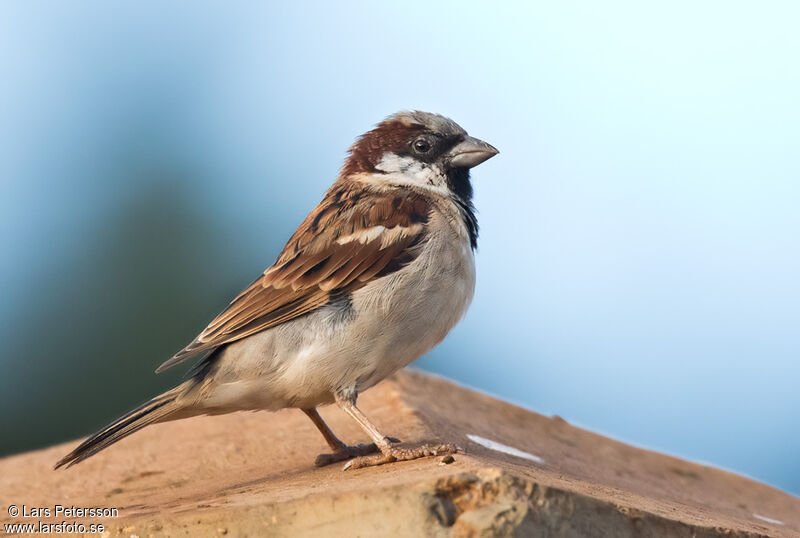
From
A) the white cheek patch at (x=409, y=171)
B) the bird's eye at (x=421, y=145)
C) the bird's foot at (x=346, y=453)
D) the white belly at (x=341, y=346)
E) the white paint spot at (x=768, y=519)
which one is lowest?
the bird's foot at (x=346, y=453)

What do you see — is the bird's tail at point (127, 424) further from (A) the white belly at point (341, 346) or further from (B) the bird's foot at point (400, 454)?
(B) the bird's foot at point (400, 454)

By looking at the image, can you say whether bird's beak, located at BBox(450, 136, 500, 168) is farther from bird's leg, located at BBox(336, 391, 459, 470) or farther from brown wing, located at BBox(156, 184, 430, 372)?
bird's leg, located at BBox(336, 391, 459, 470)

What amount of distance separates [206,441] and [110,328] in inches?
147

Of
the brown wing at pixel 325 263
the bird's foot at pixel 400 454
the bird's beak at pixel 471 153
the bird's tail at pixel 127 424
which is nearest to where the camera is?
the bird's foot at pixel 400 454

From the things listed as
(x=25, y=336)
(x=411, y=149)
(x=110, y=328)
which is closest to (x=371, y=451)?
(x=411, y=149)

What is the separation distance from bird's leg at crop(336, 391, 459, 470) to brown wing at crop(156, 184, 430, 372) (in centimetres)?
47

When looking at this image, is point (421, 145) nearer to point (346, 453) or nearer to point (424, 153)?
point (424, 153)

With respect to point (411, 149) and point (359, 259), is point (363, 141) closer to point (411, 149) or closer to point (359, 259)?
point (411, 149)

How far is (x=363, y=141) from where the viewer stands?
19.6ft

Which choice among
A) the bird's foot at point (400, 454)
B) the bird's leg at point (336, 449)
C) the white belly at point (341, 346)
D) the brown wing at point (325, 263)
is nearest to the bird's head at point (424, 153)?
the brown wing at point (325, 263)

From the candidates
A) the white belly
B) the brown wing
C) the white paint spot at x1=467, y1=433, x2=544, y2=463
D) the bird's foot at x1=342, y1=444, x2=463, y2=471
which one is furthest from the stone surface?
the brown wing

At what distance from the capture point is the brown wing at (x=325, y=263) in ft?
15.9

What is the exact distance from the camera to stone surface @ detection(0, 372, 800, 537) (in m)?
3.33

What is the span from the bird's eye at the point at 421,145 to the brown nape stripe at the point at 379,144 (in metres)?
0.05
